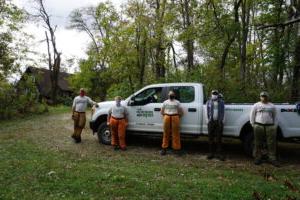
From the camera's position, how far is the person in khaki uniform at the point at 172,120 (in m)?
10.8

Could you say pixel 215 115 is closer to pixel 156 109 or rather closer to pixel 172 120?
pixel 172 120

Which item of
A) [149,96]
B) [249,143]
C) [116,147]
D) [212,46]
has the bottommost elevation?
[116,147]

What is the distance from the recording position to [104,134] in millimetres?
12445

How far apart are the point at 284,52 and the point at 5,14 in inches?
698

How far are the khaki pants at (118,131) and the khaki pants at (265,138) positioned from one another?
4.00 metres

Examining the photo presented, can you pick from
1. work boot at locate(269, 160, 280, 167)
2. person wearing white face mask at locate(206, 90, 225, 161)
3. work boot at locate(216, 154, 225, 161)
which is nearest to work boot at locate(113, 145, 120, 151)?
person wearing white face mask at locate(206, 90, 225, 161)

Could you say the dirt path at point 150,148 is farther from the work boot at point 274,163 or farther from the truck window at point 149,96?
the truck window at point 149,96

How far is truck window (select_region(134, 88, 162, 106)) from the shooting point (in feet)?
38.8

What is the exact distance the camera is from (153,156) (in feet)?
34.8

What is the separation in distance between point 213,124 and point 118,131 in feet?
10.0

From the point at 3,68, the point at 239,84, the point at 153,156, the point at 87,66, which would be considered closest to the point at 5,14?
the point at 3,68

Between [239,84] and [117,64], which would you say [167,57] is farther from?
[239,84]

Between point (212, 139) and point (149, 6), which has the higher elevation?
point (149, 6)

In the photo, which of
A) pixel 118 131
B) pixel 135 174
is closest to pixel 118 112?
pixel 118 131
